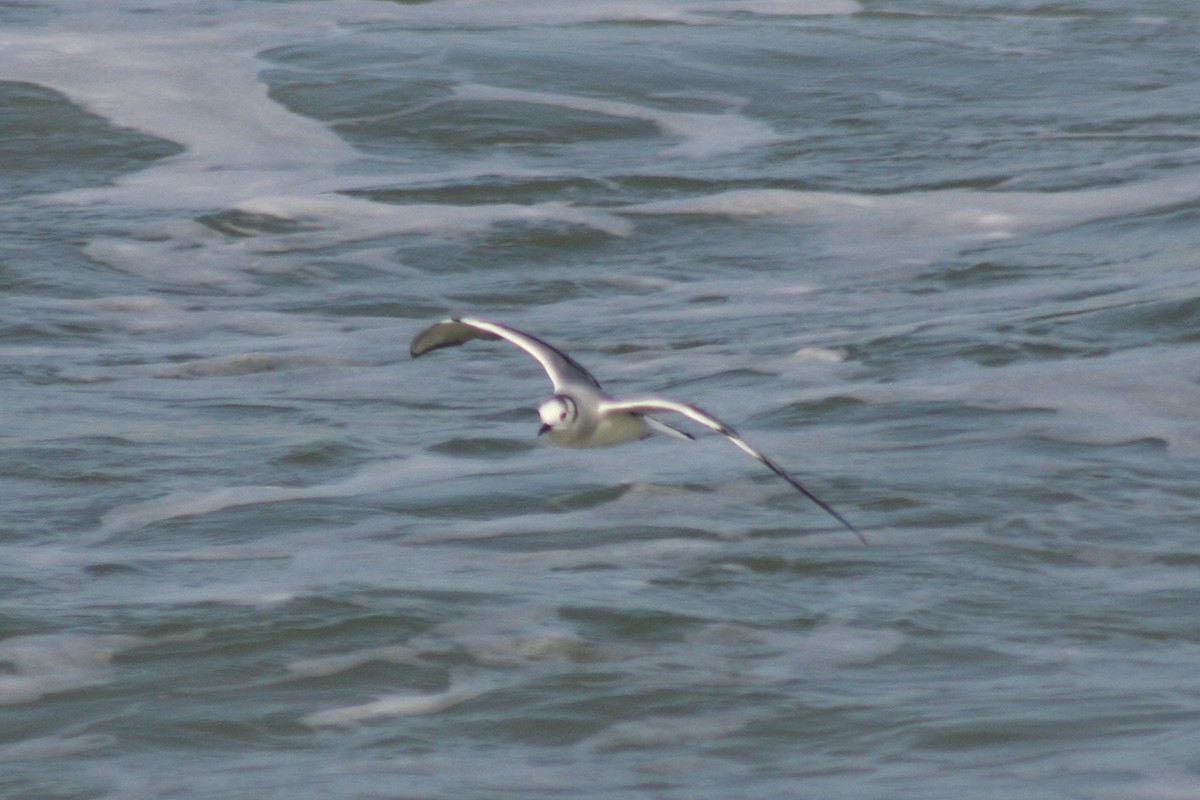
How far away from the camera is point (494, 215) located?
545 inches

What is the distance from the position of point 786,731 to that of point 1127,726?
993mm

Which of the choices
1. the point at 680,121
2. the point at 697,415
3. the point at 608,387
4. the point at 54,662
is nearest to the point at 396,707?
Answer: the point at 54,662

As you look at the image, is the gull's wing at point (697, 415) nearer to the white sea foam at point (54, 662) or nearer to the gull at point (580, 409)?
the gull at point (580, 409)

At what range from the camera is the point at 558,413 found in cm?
638

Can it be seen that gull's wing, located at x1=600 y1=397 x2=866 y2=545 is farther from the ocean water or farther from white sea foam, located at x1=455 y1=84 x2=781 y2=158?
white sea foam, located at x1=455 y1=84 x2=781 y2=158

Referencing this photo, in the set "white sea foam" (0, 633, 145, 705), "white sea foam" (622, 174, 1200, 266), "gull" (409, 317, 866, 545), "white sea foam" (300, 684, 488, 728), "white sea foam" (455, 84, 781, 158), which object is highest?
"gull" (409, 317, 866, 545)

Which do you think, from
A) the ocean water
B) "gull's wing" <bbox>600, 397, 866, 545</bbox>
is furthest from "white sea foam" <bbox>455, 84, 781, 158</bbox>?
"gull's wing" <bbox>600, 397, 866, 545</bbox>

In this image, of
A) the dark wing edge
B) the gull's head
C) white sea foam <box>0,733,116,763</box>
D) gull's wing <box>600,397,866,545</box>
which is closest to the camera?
gull's wing <box>600,397,866,545</box>

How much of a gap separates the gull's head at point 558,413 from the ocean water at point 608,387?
32.6 inches

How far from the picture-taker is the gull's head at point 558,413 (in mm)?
6359

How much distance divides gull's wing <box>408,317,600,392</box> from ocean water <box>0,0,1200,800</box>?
0.88 meters

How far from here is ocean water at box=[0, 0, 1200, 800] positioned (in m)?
6.11

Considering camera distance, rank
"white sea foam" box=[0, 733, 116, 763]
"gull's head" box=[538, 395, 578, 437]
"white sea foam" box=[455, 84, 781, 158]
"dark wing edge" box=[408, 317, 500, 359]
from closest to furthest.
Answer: "white sea foam" box=[0, 733, 116, 763], "gull's head" box=[538, 395, 578, 437], "dark wing edge" box=[408, 317, 500, 359], "white sea foam" box=[455, 84, 781, 158]

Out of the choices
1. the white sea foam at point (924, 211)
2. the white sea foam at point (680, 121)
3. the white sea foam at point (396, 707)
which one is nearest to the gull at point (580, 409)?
the white sea foam at point (396, 707)
